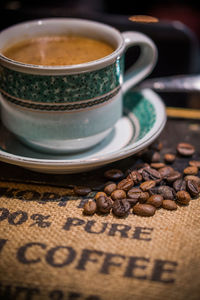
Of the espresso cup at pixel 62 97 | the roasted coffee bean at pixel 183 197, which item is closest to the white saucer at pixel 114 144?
the espresso cup at pixel 62 97

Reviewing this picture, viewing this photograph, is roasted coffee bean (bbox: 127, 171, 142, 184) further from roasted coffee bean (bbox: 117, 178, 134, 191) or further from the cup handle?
the cup handle

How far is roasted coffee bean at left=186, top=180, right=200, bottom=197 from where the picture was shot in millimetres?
828

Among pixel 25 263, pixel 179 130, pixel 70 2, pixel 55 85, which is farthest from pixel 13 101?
pixel 70 2

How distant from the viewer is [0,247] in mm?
709

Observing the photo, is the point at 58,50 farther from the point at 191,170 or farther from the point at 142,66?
the point at 191,170

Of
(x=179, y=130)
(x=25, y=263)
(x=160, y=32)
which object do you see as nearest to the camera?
(x=25, y=263)

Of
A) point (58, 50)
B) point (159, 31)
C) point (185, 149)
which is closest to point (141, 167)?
point (185, 149)

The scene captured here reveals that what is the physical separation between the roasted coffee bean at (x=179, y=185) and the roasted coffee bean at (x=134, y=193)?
3.2 inches

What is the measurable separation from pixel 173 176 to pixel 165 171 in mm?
27

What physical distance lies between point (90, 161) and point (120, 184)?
0.34 ft

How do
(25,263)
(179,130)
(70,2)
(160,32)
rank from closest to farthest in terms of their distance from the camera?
(25,263), (179,130), (160,32), (70,2)

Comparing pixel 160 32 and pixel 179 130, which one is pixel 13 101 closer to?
pixel 179 130

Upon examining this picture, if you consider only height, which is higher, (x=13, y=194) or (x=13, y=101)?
Result: (x=13, y=101)

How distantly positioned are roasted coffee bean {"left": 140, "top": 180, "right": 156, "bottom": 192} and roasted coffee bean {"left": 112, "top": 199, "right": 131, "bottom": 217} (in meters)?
0.07
